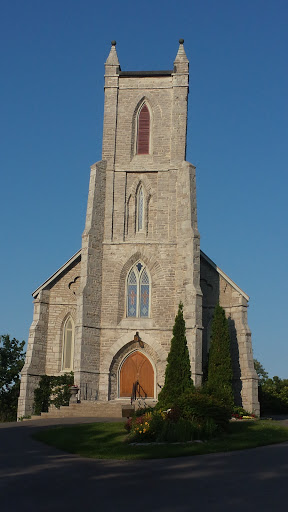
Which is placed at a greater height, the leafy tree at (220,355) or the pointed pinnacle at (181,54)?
the pointed pinnacle at (181,54)

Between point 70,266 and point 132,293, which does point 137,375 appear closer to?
point 132,293

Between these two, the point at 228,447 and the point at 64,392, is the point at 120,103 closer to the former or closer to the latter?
the point at 64,392

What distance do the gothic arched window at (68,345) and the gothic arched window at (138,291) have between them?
3177 mm

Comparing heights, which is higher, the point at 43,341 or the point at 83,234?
the point at 83,234

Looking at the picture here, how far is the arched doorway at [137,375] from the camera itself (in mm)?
28344

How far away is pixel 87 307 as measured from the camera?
2792 cm

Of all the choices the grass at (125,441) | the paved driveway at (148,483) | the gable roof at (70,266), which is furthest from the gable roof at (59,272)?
the paved driveway at (148,483)

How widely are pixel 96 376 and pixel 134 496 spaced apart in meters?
19.2

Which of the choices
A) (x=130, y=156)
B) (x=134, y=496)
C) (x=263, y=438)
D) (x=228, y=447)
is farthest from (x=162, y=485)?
(x=130, y=156)

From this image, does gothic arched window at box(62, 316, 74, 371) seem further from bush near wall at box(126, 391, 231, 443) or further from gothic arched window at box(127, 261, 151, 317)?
bush near wall at box(126, 391, 231, 443)

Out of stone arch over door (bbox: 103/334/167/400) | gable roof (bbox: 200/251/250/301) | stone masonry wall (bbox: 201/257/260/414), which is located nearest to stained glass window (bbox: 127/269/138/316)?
stone arch over door (bbox: 103/334/167/400)

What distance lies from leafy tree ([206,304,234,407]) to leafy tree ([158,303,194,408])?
5.61ft

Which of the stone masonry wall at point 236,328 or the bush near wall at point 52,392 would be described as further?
the stone masonry wall at point 236,328

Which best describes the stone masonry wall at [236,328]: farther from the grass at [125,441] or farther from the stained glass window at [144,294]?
the grass at [125,441]
